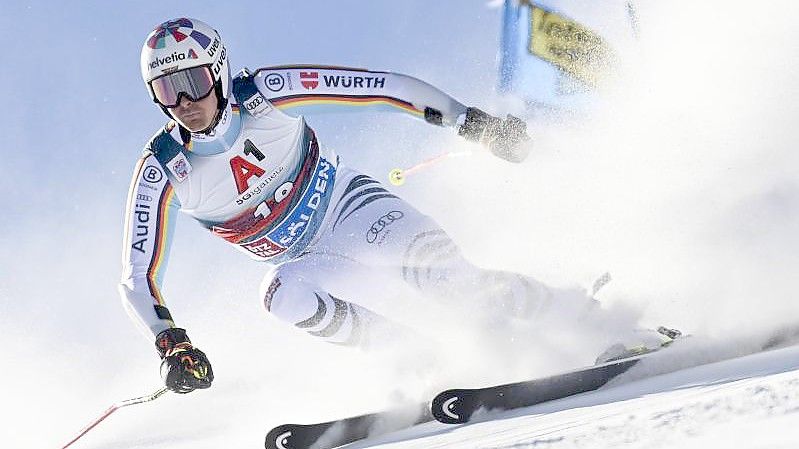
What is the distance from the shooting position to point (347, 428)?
14.9ft

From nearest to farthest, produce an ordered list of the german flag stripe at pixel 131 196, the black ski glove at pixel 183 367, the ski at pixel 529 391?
the ski at pixel 529 391 → the black ski glove at pixel 183 367 → the german flag stripe at pixel 131 196

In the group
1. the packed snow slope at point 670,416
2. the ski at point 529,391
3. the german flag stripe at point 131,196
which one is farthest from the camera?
the german flag stripe at point 131,196

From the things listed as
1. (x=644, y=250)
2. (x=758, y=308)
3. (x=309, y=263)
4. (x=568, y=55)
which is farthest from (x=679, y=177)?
(x=309, y=263)

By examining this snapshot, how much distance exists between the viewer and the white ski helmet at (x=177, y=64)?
469 centimetres

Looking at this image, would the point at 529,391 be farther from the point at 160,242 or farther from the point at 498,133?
the point at 160,242

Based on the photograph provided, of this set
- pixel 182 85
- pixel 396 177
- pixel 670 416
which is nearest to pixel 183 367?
pixel 182 85

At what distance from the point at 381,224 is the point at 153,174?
4.06 feet

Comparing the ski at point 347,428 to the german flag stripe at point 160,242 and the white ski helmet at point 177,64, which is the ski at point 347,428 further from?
the white ski helmet at point 177,64

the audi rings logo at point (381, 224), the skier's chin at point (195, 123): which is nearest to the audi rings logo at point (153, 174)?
the skier's chin at point (195, 123)

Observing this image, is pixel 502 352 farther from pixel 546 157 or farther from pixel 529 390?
pixel 546 157

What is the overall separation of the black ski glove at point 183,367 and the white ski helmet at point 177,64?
124 centimetres

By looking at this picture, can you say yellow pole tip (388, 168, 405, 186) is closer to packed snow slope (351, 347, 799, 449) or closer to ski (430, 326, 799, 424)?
→ ski (430, 326, 799, 424)

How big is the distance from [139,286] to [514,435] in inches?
90.4

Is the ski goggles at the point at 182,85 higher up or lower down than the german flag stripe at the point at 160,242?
higher up
